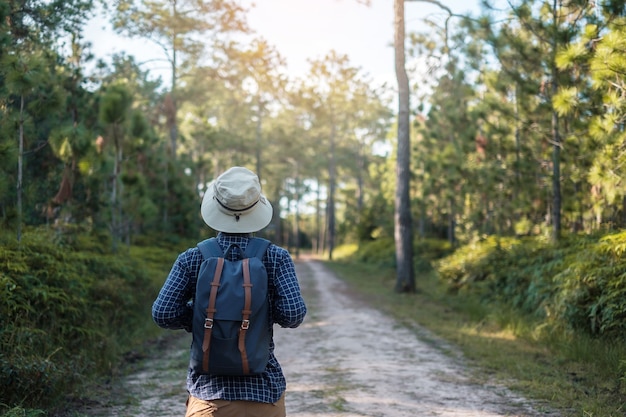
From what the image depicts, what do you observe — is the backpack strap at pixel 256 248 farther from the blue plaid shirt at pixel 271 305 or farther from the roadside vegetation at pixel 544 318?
the roadside vegetation at pixel 544 318

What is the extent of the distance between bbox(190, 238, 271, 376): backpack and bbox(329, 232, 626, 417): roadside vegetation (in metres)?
3.85

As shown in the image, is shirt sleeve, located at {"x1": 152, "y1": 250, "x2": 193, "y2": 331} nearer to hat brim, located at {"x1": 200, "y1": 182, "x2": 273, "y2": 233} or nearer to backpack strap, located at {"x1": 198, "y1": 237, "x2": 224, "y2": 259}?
backpack strap, located at {"x1": 198, "y1": 237, "x2": 224, "y2": 259}

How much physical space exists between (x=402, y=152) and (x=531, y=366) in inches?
457

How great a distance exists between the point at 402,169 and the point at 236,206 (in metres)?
16.3

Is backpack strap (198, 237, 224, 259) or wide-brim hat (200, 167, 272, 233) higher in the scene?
wide-brim hat (200, 167, 272, 233)

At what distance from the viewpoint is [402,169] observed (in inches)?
751

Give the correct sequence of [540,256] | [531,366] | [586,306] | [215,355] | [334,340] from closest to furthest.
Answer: [215,355]
[531,366]
[586,306]
[334,340]
[540,256]

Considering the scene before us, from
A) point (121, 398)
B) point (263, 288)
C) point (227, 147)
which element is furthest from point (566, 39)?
point (227, 147)

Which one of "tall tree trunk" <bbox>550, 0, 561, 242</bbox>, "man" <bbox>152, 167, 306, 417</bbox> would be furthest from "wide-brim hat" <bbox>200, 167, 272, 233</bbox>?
"tall tree trunk" <bbox>550, 0, 561, 242</bbox>

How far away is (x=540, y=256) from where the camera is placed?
1273 centimetres

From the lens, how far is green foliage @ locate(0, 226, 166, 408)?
5617mm

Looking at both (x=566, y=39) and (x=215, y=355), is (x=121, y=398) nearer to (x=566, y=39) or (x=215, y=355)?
(x=215, y=355)

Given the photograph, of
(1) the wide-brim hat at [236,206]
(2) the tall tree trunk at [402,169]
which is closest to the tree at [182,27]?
(2) the tall tree trunk at [402,169]

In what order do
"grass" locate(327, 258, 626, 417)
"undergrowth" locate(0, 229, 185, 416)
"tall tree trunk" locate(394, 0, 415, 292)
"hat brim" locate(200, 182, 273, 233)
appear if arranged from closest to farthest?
"hat brim" locate(200, 182, 273, 233), "undergrowth" locate(0, 229, 185, 416), "grass" locate(327, 258, 626, 417), "tall tree trunk" locate(394, 0, 415, 292)
